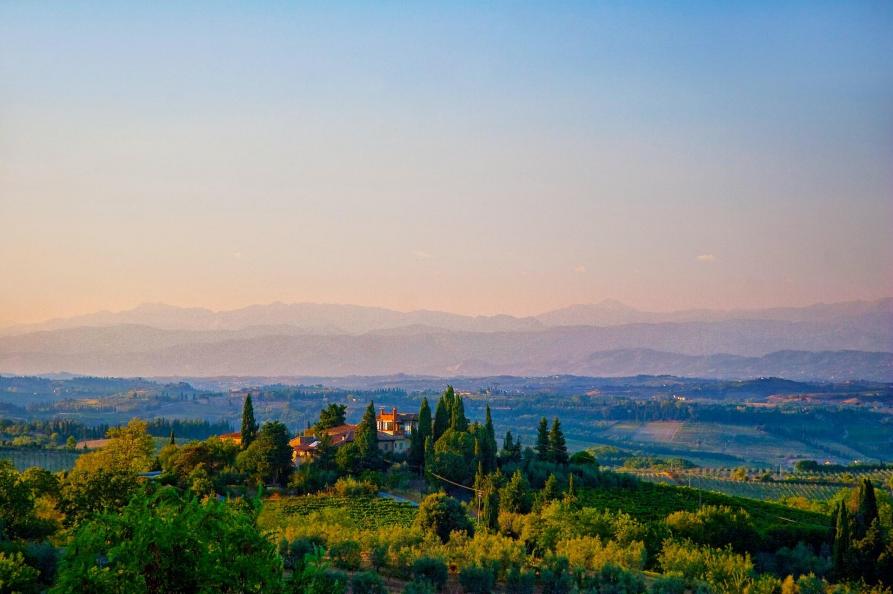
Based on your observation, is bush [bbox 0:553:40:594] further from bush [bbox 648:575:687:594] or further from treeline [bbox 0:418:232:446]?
treeline [bbox 0:418:232:446]

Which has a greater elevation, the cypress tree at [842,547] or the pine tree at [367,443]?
the pine tree at [367,443]

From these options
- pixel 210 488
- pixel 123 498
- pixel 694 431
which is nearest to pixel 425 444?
pixel 210 488

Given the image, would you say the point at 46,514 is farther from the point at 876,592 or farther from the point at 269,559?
the point at 876,592

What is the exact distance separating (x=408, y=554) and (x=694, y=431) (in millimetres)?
141149

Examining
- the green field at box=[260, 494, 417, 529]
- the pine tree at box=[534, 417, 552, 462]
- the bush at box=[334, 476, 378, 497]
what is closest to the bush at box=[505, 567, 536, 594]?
the green field at box=[260, 494, 417, 529]

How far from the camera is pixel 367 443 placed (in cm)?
5194

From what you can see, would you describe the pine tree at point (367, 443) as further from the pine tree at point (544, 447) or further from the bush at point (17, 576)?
the bush at point (17, 576)

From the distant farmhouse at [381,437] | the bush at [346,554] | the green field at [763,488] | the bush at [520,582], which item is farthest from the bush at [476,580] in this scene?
the green field at [763,488]

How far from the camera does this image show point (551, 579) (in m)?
28.4

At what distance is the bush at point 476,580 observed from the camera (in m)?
27.9

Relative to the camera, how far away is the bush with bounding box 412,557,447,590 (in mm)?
28703

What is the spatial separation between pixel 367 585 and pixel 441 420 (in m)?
29.7

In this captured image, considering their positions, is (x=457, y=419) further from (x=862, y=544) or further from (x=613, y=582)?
(x=613, y=582)

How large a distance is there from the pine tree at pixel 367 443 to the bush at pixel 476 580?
2360cm
